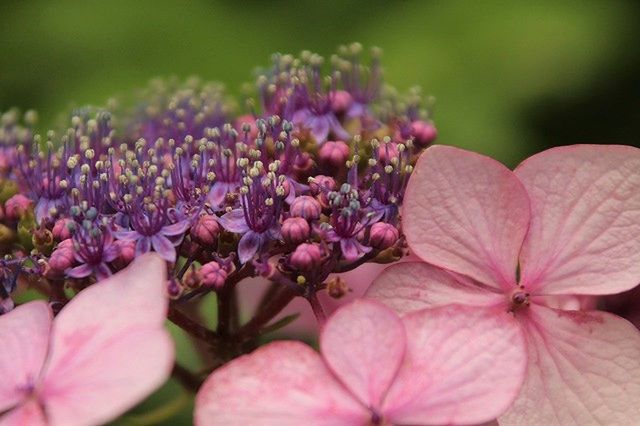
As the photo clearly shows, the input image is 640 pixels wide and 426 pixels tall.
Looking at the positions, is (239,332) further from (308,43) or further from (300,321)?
(308,43)

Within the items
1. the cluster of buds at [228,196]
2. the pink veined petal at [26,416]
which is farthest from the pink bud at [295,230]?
the pink veined petal at [26,416]

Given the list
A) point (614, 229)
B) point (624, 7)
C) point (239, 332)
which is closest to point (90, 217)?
point (239, 332)

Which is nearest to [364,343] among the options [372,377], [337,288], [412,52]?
[372,377]

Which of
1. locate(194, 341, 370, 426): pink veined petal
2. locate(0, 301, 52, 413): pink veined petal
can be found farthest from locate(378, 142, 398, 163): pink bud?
locate(0, 301, 52, 413): pink veined petal

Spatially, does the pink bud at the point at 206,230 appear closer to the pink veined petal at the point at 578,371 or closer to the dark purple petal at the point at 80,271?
the dark purple petal at the point at 80,271

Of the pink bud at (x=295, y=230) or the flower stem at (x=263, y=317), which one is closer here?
the pink bud at (x=295, y=230)

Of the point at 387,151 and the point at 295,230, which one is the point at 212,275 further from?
the point at 387,151
